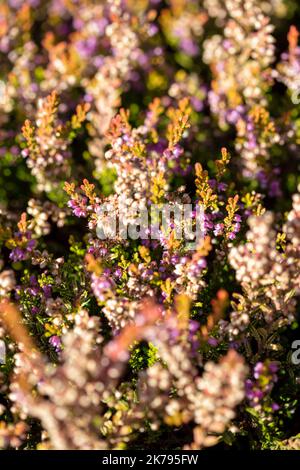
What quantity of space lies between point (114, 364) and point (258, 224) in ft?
4.18

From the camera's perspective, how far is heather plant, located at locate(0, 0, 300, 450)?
120 inches

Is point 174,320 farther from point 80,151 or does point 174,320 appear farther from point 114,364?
point 80,151

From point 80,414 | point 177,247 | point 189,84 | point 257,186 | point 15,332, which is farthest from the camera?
point 189,84

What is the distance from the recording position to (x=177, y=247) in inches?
147

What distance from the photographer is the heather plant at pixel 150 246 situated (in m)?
3.04

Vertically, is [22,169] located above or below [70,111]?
below

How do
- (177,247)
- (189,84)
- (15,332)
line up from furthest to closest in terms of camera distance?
(189,84) → (177,247) → (15,332)

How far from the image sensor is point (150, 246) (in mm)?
4402

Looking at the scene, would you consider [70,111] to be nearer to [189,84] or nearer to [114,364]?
[189,84]

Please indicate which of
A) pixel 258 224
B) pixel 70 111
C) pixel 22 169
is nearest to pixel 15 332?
pixel 258 224

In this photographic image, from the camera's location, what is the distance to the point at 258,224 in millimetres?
3102

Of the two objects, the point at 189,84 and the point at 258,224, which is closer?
the point at 258,224
